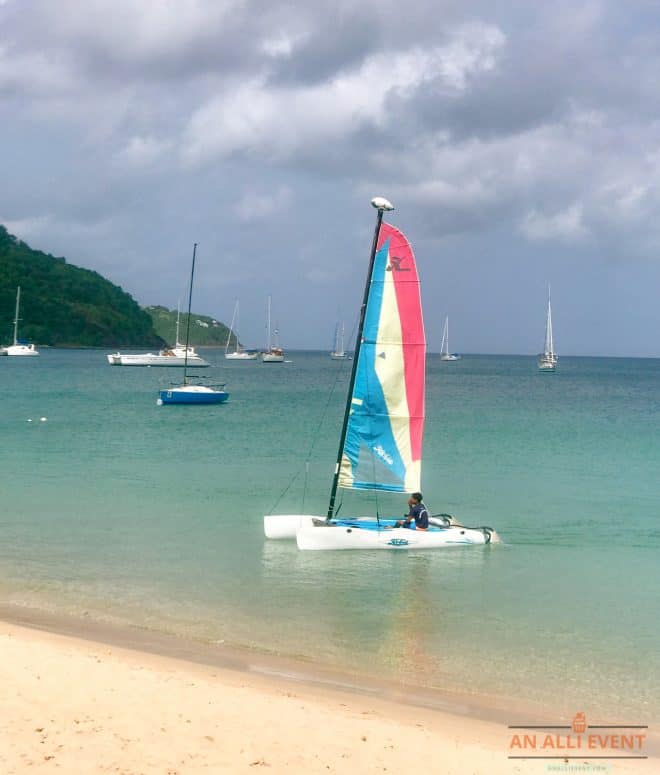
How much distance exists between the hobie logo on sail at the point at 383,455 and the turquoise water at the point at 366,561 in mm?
2172

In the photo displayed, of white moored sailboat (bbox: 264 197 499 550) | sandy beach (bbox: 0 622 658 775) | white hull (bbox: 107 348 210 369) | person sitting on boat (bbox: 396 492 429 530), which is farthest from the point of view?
white hull (bbox: 107 348 210 369)

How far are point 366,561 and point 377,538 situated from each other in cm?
70

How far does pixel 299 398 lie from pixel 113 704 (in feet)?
197

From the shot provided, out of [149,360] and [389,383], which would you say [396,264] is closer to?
[389,383]

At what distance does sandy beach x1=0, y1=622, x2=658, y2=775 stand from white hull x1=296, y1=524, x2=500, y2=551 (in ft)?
22.0

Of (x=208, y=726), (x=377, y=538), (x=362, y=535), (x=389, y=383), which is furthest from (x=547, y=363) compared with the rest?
(x=208, y=726)

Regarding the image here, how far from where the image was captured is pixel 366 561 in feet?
55.2

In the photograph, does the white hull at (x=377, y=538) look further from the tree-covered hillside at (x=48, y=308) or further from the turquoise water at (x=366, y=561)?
the tree-covered hillside at (x=48, y=308)

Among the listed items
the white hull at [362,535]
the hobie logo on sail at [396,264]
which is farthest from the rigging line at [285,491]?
the hobie logo on sail at [396,264]

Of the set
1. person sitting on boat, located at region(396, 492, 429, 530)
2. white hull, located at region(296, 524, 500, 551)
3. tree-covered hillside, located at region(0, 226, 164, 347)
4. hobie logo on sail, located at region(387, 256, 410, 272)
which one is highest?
tree-covered hillside, located at region(0, 226, 164, 347)

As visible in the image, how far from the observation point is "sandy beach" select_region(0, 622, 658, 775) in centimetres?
767
